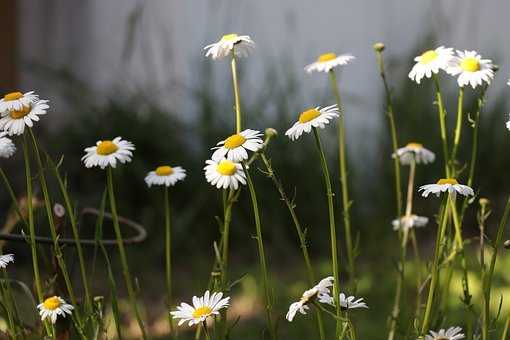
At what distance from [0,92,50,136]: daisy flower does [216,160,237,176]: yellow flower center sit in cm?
29

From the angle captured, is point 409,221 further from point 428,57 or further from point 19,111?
point 19,111

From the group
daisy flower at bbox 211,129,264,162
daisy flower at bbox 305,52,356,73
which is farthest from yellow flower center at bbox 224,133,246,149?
daisy flower at bbox 305,52,356,73

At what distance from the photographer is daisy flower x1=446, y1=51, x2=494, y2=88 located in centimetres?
149

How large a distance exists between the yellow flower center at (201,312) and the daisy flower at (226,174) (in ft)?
0.64

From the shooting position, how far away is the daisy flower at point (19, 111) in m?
1.42

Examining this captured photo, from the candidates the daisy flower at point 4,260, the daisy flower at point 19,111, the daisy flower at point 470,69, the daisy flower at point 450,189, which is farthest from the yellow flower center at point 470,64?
the daisy flower at point 4,260

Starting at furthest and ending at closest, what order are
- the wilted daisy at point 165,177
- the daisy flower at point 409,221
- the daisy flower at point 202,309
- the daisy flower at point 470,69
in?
the daisy flower at point 409,221
the wilted daisy at point 165,177
the daisy flower at point 470,69
the daisy flower at point 202,309

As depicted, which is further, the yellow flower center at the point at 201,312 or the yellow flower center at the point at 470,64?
the yellow flower center at the point at 470,64

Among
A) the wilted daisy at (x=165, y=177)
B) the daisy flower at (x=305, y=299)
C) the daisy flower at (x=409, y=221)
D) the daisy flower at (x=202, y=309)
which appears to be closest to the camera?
the daisy flower at (x=305, y=299)

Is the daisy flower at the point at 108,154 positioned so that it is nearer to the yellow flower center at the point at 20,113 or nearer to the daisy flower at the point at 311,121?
the yellow flower center at the point at 20,113

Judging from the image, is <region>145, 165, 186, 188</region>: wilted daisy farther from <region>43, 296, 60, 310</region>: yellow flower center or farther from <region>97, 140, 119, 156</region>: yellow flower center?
<region>43, 296, 60, 310</region>: yellow flower center

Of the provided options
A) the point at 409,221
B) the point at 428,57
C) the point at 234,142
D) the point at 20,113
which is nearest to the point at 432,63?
the point at 428,57

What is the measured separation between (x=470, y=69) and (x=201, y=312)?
615mm

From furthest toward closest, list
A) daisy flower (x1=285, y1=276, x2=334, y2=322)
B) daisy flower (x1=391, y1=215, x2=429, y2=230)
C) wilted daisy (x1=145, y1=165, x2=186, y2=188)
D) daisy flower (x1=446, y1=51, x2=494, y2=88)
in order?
daisy flower (x1=391, y1=215, x2=429, y2=230), wilted daisy (x1=145, y1=165, x2=186, y2=188), daisy flower (x1=446, y1=51, x2=494, y2=88), daisy flower (x1=285, y1=276, x2=334, y2=322)
